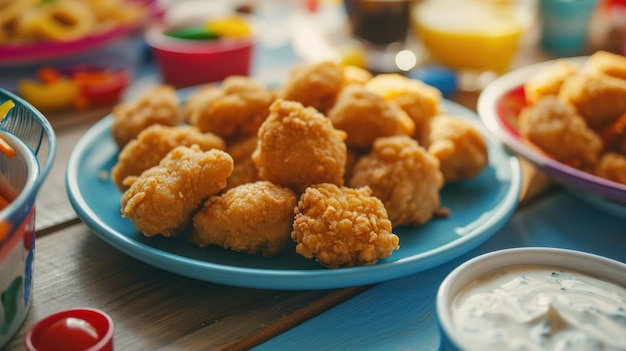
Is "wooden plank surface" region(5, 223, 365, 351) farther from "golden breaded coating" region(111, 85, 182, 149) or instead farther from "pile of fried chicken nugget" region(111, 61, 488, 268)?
"golden breaded coating" region(111, 85, 182, 149)

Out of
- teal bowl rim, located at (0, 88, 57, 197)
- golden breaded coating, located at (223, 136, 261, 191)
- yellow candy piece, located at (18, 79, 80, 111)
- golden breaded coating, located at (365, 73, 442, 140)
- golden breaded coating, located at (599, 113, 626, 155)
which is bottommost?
yellow candy piece, located at (18, 79, 80, 111)

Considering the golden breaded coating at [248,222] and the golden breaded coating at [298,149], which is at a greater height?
the golden breaded coating at [298,149]

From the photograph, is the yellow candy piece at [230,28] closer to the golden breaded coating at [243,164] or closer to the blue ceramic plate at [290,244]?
the blue ceramic plate at [290,244]

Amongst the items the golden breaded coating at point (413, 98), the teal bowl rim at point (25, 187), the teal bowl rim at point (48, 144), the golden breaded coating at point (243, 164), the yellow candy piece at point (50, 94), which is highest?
the teal bowl rim at point (48, 144)

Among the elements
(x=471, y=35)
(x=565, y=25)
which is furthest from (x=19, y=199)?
(x=565, y=25)

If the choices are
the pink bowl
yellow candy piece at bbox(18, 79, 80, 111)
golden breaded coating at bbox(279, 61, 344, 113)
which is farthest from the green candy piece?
golden breaded coating at bbox(279, 61, 344, 113)

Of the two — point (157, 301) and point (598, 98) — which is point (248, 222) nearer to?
point (157, 301)

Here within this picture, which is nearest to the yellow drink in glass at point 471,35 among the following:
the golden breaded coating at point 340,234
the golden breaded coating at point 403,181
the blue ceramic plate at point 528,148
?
the blue ceramic plate at point 528,148
